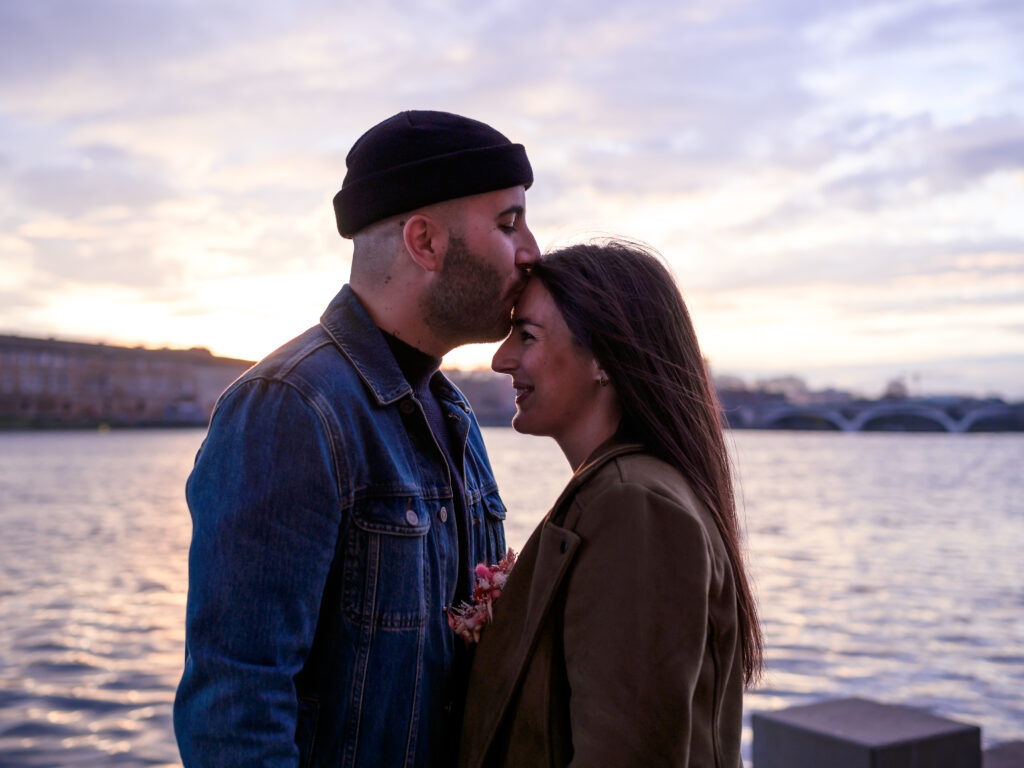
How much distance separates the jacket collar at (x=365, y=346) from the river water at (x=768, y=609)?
2.81 ft

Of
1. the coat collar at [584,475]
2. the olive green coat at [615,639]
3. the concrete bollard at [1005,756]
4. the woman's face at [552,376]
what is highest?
the woman's face at [552,376]

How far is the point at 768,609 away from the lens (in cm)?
1352

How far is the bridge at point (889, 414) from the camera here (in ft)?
289

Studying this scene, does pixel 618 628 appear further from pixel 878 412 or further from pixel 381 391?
pixel 878 412

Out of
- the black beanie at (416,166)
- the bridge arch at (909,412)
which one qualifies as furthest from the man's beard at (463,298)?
the bridge arch at (909,412)

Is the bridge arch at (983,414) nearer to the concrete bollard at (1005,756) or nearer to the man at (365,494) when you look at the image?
the concrete bollard at (1005,756)

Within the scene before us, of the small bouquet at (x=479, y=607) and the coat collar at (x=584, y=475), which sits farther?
the small bouquet at (x=479, y=607)

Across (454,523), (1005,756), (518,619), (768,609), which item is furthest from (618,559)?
(768,609)

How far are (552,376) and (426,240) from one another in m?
0.45

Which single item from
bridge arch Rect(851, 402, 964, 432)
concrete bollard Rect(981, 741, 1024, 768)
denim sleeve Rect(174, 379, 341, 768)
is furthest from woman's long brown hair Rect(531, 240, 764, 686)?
bridge arch Rect(851, 402, 964, 432)

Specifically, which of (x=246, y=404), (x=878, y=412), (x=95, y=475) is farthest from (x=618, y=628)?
(x=878, y=412)

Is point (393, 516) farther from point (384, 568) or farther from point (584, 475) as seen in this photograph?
point (584, 475)

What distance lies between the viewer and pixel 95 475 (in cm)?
4253

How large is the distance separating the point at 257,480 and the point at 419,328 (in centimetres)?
65
